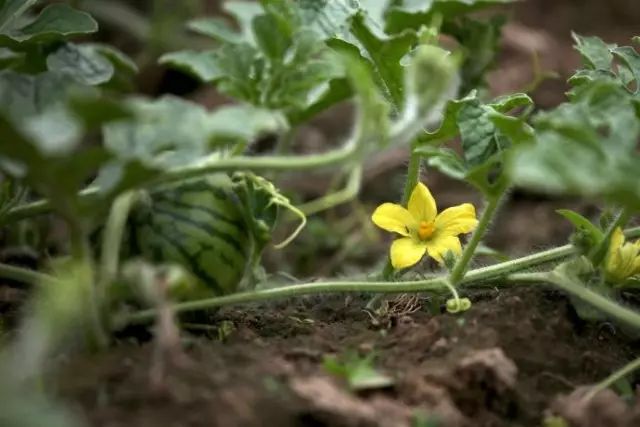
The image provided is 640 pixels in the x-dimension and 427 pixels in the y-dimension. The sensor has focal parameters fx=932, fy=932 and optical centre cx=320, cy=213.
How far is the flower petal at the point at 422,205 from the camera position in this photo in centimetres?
159

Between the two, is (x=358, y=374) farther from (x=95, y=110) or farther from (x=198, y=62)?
(x=198, y=62)

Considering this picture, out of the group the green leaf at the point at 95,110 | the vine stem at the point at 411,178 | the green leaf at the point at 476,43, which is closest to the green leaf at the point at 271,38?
Result: the vine stem at the point at 411,178

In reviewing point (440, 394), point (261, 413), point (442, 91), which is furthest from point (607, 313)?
point (261, 413)

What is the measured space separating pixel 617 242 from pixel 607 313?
0.36ft

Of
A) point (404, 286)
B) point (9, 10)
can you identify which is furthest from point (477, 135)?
point (9, 10)

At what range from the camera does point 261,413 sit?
1.12m

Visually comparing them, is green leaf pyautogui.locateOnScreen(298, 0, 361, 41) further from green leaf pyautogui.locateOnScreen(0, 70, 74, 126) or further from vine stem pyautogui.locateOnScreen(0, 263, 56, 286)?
vine stem pyautogui.locateOnScreen(0, 263, 56, 286)

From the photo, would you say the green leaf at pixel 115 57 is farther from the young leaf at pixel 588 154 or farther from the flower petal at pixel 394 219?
the young leaf at pixel 588 154

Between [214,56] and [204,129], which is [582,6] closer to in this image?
[214,56]

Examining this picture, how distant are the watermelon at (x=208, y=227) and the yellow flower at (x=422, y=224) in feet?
0.70

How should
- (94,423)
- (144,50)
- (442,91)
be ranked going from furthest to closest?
(144,50) < (442,91) < (94,423)

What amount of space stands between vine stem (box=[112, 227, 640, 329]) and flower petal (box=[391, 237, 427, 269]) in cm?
5

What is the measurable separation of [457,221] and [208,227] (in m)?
0.43

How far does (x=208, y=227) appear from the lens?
4.76 feet
